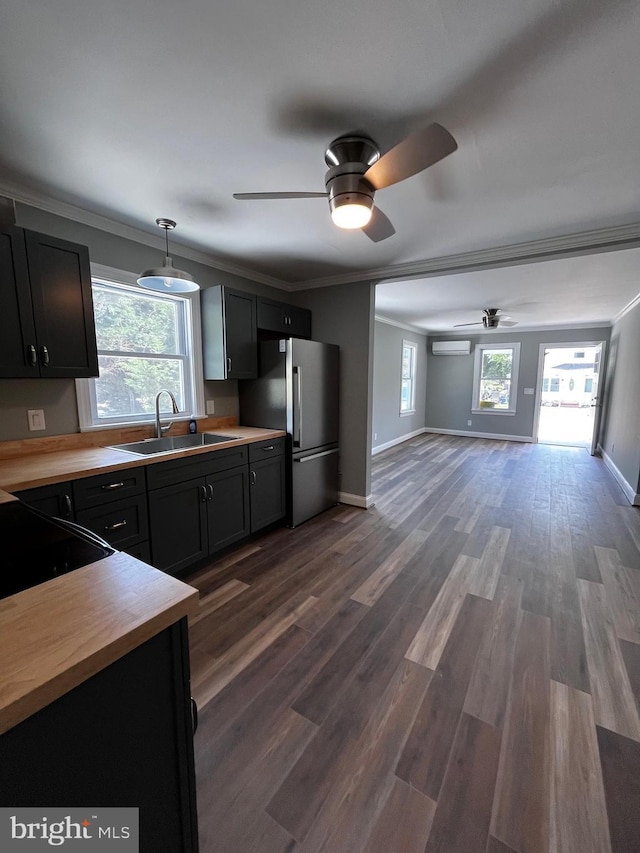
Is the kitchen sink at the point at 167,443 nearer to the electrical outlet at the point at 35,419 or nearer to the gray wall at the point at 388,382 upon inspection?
the electrical outlet at the point at 35,419

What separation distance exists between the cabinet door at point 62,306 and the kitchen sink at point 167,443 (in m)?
0.61

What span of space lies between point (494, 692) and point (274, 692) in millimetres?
1007

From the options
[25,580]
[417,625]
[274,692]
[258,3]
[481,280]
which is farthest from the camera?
[481,280]

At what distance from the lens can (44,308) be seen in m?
1.97

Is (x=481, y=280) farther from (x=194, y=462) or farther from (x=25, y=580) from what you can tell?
(x=25, y=580)

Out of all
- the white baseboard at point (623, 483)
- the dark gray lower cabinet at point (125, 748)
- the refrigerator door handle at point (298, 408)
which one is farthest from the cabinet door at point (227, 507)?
the white baseboard at point (623, 483)

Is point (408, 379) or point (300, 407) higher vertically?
point (408, 379)

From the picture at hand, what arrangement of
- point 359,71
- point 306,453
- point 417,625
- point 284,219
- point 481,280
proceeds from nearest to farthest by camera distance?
point 359,71, point 417,625, point 284,219, point 306,453, point 481,280

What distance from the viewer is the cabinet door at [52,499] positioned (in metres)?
1.69

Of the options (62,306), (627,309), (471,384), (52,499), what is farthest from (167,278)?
(471,384)

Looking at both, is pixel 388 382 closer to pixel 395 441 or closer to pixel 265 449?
pixel 395 441

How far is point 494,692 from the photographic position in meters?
1.63

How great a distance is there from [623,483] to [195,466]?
5029 mm

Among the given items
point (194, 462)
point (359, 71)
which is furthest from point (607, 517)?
point (359, 71)
